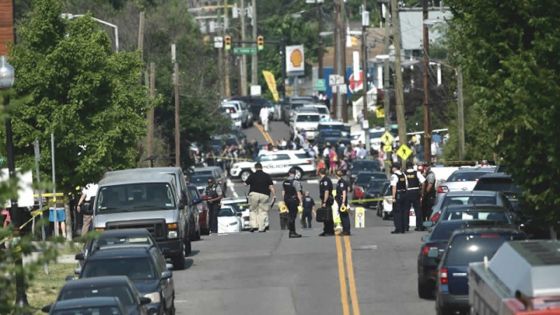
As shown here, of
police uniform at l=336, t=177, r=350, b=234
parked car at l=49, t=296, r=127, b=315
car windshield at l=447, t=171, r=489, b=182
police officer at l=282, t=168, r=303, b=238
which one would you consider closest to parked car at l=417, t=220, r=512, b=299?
parked car at l=49, t=296, r=127, b=315

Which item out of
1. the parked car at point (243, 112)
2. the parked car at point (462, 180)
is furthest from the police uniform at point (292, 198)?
the parked car at point (243, 112)

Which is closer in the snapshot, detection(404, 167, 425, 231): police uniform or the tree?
detection(404, 167, 425, 231): police uniform

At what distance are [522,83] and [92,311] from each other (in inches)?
297

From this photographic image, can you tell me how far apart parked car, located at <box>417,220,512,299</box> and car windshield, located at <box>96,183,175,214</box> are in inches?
262

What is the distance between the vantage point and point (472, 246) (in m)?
22.6

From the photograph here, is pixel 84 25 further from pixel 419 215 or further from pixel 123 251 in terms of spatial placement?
pixel 123 251

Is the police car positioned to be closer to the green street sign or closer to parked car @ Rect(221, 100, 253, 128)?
parked car @ Rect(221, 100, 253, 128)

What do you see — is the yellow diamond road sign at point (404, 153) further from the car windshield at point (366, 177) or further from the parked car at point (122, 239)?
the parked car at point (122, 239)

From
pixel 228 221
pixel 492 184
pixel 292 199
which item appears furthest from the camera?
pixel 228 221

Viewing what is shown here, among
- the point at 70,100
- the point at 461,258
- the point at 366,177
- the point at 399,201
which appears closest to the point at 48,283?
the point at 461,258

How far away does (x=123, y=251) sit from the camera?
23.6 m

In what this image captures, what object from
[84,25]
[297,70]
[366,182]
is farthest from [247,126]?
[84,25]

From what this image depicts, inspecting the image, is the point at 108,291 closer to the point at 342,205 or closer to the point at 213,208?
the point at 342,205

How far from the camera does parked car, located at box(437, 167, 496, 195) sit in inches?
1558
